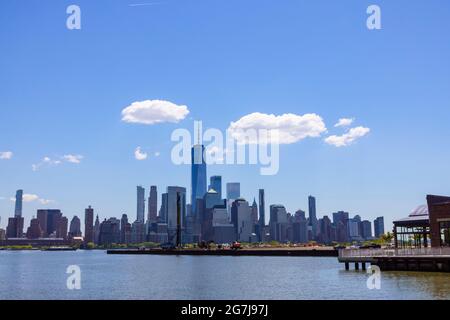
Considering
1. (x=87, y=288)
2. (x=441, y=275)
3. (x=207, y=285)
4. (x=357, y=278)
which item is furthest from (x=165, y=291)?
(x=441, y=275)

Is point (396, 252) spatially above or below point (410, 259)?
above

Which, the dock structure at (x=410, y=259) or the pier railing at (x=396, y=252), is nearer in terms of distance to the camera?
the dock structure at (x=410, y=259)

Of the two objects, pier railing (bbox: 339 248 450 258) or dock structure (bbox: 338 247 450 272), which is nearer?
dock structure (bbox: 338 247 450 272)

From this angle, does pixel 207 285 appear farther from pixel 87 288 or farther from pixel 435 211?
pixel 435 211

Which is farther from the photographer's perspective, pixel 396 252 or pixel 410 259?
pixel 396 252
